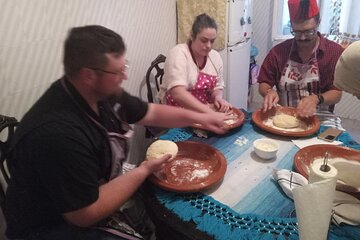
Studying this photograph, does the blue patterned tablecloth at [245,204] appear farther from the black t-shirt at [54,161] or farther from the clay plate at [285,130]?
the black t-shirt at [54,161]

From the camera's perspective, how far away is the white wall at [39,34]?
156cm

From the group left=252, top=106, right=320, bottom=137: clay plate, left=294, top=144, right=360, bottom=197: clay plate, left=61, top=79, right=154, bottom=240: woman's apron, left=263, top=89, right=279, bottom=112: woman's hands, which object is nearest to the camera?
left=61, top=79, right=154, bottom=240: woman's apron

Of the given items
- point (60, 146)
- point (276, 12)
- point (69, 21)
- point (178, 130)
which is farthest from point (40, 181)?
point (276, 12)

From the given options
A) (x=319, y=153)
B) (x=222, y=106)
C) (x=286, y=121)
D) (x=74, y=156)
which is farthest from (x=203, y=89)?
(x=74, y=156)

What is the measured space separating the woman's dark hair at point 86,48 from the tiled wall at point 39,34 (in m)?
0.79

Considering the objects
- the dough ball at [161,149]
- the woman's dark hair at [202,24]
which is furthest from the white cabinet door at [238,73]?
the dough ball at [161,149]

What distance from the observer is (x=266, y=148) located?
1316 mm

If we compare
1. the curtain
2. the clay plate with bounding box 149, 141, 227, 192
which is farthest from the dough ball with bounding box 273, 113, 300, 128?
the curtain

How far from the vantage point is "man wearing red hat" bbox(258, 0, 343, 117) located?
1726 mm

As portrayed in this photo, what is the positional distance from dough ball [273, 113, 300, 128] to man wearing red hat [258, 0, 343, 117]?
68 mm

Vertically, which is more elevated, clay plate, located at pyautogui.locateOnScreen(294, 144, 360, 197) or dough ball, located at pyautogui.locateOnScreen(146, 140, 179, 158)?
Answer: dough ball, located at pyautogui.locateOnScreen(146, 140, 179, 158)

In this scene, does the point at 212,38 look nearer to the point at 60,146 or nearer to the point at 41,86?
the point at 41,86

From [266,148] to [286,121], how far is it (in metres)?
0.32

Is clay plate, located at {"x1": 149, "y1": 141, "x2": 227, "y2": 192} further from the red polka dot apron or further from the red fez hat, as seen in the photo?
the red fez hat
